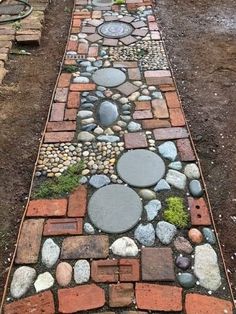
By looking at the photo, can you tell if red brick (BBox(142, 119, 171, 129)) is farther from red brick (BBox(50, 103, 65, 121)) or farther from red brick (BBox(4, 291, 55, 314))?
red brick (BBox(4, 291, 55, 314))

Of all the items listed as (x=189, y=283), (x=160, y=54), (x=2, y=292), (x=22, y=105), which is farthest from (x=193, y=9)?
(x=2, y=292)

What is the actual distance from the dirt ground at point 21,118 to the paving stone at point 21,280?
99 millimetres

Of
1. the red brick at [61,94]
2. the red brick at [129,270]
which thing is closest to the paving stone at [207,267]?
the red brick at [129,270]

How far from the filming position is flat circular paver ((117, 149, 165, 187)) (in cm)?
297

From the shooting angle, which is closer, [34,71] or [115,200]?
[115,200]

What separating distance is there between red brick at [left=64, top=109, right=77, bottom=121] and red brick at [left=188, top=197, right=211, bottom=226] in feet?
4.73

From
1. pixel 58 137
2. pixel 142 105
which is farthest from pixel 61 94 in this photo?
pixel 142 105

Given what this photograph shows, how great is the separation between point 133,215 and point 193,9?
402 centimetres

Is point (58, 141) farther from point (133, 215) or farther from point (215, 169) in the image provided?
point (215, 169)

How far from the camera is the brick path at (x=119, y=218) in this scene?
231cm

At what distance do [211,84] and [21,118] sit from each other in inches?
82.6

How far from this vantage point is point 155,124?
11.6 ft

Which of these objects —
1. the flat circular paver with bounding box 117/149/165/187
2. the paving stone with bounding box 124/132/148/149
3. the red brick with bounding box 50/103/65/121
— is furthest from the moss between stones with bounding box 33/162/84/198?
the red brick with bounding box 50/103/65/121

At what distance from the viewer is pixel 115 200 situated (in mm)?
2826
